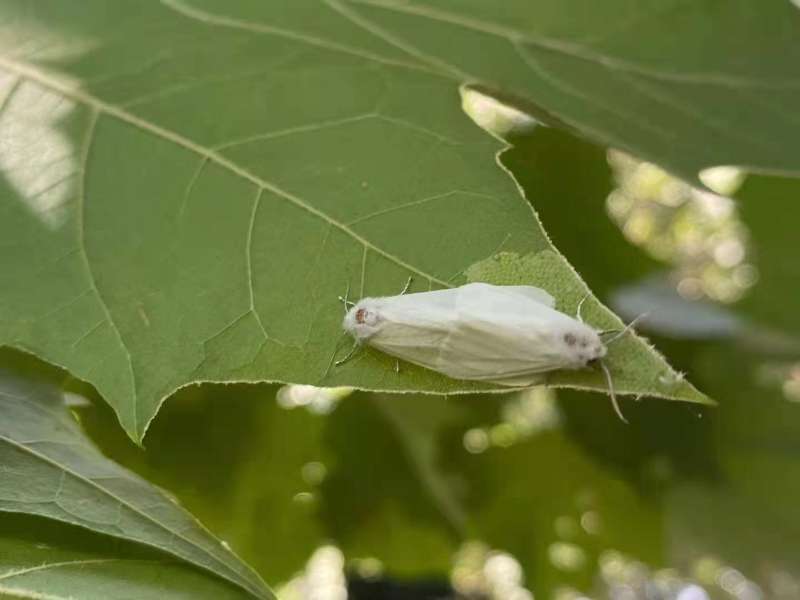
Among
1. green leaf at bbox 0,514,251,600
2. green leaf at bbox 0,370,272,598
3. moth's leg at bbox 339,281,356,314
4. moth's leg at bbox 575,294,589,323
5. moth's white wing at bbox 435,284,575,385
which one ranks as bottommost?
green leaf at bbox 0,514,251,600

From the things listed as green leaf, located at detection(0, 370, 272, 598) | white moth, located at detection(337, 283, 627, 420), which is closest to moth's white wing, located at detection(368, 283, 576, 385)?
white moth, located at detection(337, 283, 627, 420)

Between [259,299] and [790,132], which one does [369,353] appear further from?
[790,132]

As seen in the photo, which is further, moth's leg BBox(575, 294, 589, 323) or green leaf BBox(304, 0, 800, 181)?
green leaf BBox(304, 0, 800, 181)

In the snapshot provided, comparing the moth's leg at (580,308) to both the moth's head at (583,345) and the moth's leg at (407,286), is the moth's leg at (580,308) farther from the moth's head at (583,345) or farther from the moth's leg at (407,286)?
the moth's leg at (407,286)

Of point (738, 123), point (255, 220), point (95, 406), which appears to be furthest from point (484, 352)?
point (95, 406)

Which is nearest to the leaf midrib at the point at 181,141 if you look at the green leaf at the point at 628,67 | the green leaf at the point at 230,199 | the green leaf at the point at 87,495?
the green leaf at the point at 230,199

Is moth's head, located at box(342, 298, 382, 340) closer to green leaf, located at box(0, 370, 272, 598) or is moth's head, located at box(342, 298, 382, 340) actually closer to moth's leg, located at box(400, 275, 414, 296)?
moth's leg, located at box(400, 275, 414, 296)

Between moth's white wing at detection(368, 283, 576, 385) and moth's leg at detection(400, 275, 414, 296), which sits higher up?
moth's leg at detection(400, 275, 414, 296)
